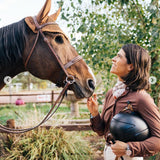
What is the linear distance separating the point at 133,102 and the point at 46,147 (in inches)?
99.4

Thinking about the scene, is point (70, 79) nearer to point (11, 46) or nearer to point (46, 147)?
point (11, 46)

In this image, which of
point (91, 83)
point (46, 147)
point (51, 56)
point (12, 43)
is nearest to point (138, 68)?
point (91, 83)

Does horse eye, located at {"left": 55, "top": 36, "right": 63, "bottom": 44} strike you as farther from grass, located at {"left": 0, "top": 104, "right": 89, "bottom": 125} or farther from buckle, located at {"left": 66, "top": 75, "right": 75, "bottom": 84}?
grass, located at {"left": 0, "top": 104, "right": 89, "bottom": 125}

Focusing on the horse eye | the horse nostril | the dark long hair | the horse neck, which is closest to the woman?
the dark long hair

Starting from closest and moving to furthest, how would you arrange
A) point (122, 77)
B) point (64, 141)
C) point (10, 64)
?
1. point (122, 77)
2. point (10, 64)
3. point (64, 141)

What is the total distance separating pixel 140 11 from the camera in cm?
379

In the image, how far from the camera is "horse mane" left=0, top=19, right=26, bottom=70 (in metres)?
2.00

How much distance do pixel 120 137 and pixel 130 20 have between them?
3.27 meters

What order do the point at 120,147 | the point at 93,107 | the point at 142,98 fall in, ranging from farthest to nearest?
1. the point at 93,107
2. the point at 142,98
3. the point at 120,147

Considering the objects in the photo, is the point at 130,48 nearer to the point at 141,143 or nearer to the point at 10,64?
the point at 141,143

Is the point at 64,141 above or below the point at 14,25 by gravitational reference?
below

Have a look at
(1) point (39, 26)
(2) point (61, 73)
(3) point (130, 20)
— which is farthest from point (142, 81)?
(3) point (130, 20)

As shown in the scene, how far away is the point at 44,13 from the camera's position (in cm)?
203

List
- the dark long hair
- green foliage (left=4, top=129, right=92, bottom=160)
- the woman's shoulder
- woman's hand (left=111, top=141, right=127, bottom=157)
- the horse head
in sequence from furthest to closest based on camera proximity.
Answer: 1. green foliage (left=4, top=129, right=92, bottom=160)
2. the horse head
3. the dark long hair
4. the woman's shoulder
5. woman's hand (left=111, top=141, right=127, bottom=157)
